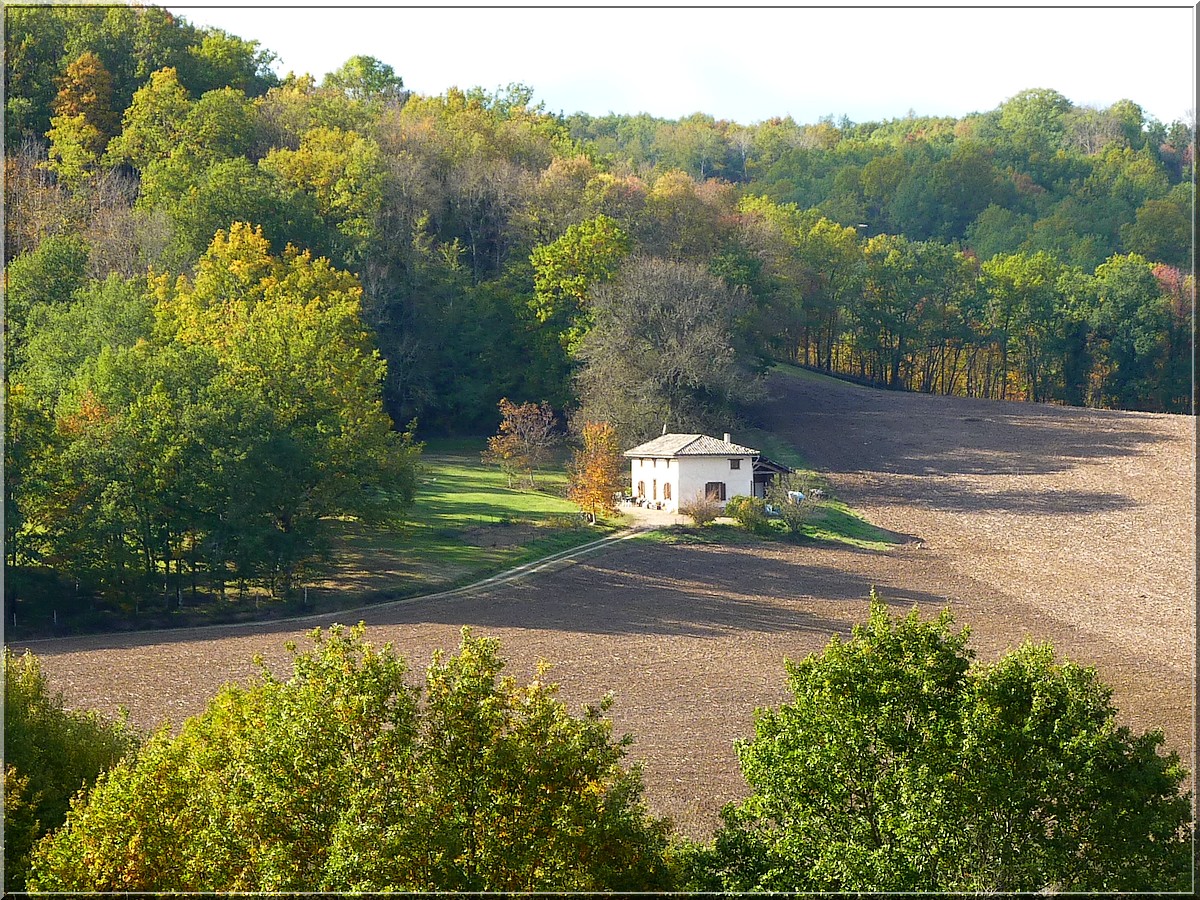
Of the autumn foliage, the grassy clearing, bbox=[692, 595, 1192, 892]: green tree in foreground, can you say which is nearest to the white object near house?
the autumn foliage

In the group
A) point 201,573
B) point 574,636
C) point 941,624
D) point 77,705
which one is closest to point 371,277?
point 201,573

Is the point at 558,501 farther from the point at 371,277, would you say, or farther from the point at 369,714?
the point at 369,714

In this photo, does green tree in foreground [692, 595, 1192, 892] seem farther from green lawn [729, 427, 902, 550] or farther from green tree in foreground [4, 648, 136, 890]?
green lawn [729, 427, 902, 550]

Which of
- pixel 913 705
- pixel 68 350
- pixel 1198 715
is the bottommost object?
pixel 1198 715

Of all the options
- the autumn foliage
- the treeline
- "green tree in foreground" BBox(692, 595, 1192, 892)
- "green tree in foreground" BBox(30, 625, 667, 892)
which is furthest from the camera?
the autumn foliage

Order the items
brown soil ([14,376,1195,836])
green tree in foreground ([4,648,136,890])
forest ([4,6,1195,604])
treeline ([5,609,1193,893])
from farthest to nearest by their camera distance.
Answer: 1. forest ([4,6,1195,604])
2. brown soil ([14,376,1195,836])
3. green tree in foreground ([4,648,136,890])
4. treeline ([5,609,1193,893])

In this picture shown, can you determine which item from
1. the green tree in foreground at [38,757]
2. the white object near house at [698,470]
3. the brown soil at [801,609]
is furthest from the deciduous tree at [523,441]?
the green tree in foreground at [38,757]
